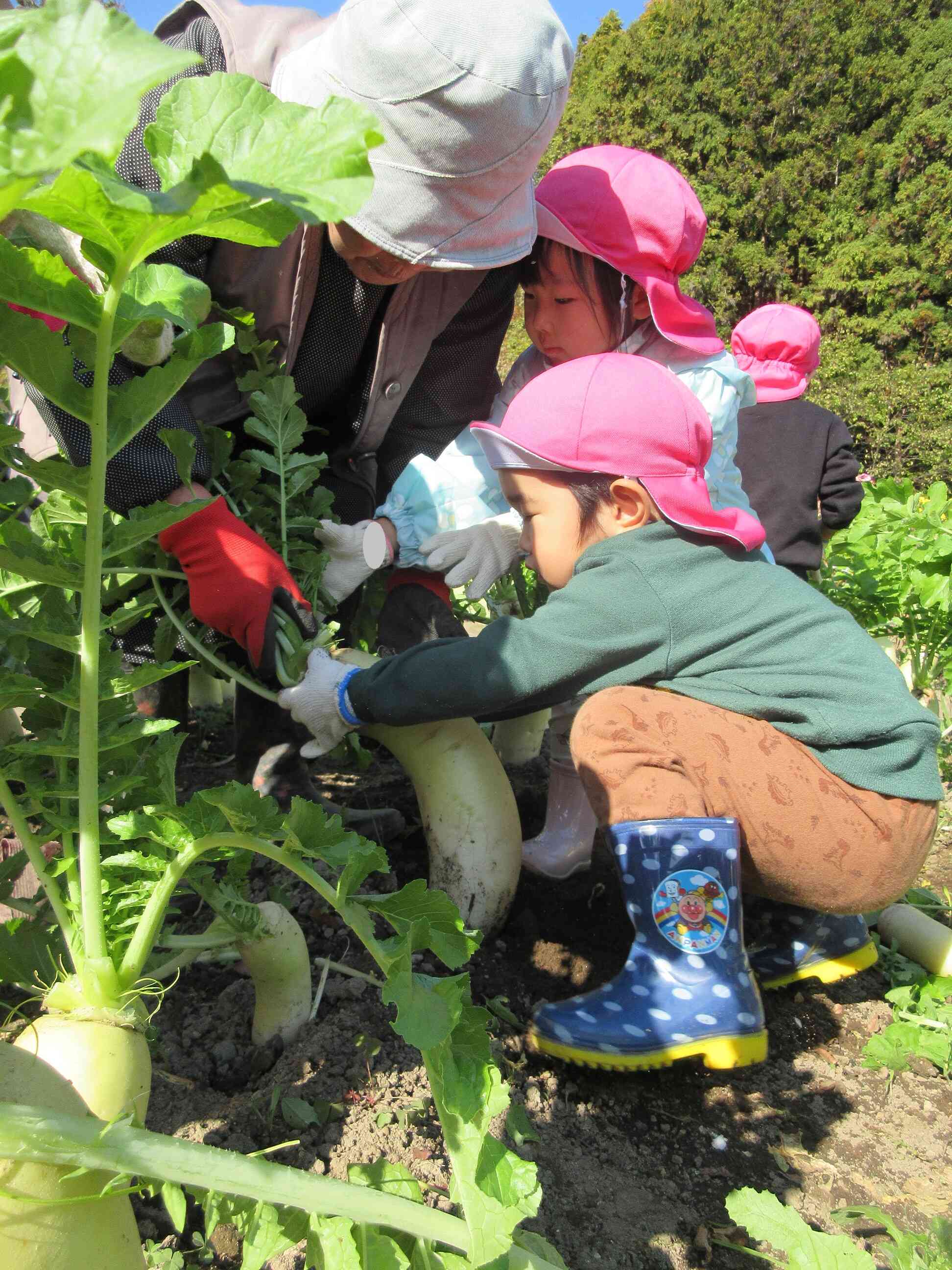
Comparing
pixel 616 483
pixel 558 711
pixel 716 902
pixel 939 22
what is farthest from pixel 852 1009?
pixel 939 22

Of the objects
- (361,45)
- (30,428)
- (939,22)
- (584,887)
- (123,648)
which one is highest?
(939,22)

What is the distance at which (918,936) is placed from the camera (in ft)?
6.41

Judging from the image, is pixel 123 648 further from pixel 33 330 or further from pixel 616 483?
pixel 33 330

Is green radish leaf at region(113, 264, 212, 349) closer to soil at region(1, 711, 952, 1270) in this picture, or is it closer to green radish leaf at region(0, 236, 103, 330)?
green radish leaf at region(0, 236, 103, 330)

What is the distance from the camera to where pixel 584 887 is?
214cm

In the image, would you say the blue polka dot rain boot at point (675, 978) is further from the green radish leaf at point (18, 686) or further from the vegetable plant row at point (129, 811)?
the green radish leaf at point (18, 686)

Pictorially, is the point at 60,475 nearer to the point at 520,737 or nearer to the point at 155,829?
the point at 155,829

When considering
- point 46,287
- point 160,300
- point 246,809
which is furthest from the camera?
point 246,809

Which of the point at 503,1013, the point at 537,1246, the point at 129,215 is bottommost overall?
the point at 503,1013

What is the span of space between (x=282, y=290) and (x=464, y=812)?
3.86 ft

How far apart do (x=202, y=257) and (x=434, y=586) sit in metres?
0.94

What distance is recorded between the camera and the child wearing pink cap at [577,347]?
2.22 meters

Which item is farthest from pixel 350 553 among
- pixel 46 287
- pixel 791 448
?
pixel 791 448

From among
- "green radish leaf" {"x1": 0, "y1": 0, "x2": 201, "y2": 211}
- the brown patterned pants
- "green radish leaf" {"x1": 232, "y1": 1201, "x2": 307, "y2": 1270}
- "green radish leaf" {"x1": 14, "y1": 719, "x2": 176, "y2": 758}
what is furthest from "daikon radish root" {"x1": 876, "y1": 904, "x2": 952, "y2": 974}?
"green radish leaf" {"x1": 0, "y1": 0, "x2": 201, "y2": 211}
